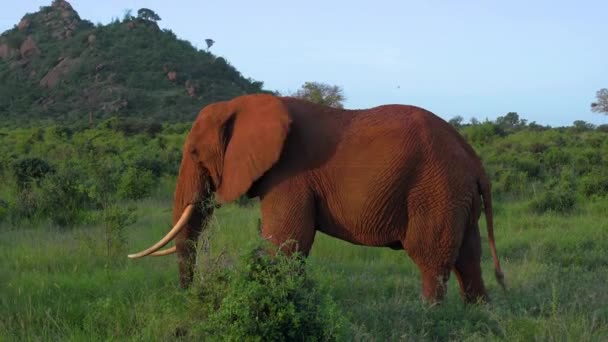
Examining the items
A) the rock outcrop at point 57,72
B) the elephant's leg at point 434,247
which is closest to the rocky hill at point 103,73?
the rock outcrop at point 57,72

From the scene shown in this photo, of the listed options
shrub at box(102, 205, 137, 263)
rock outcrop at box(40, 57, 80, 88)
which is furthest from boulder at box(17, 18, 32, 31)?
shrub at box(102, 205, 137, 263)

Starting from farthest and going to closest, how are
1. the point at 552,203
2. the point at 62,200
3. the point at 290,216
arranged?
the point at 552,203, the point at 62,200, the point at 290,216

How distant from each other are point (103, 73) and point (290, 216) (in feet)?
155

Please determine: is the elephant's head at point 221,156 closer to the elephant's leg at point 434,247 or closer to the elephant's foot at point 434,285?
the elephant's leg at point 434,247

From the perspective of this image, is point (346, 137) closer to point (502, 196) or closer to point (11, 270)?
point (11, 270)

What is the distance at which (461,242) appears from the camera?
550cm

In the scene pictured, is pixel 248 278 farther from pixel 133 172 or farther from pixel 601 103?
pixel 601 103

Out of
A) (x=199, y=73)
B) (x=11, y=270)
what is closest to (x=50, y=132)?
(x=11, y=270)

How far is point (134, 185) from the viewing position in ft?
39.6

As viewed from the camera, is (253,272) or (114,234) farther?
(114,234)

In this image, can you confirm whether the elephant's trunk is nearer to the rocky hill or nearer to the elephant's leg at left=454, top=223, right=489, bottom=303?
the elephant's leg at left=454, top=223, right=489, bottom=303

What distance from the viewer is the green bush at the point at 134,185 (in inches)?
467

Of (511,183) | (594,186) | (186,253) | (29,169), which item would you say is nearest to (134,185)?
(29,169)

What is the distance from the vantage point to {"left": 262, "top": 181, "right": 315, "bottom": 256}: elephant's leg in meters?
5.30
